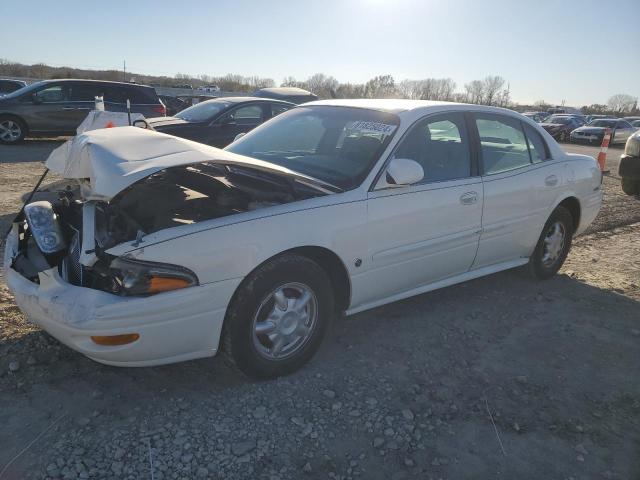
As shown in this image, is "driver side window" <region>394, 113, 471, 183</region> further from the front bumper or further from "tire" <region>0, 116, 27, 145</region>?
"tire" <region>0, 116, 27, 145</region>

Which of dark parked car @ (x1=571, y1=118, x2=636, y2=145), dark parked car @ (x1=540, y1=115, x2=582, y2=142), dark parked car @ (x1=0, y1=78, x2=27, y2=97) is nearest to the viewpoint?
dark parked car @ (x1=0, y1=78, x2=27, y2=97)

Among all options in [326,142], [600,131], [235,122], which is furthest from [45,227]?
[600,131]

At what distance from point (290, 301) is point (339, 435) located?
78 centimetres

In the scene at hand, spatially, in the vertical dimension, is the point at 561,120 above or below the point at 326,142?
above

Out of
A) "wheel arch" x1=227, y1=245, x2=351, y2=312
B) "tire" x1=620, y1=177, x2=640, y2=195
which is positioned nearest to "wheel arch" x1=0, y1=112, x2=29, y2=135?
"wheel arch" x1=227, y1=245, x2=351, y2=312

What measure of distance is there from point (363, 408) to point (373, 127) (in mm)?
1900

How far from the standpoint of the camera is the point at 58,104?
12.6 metres

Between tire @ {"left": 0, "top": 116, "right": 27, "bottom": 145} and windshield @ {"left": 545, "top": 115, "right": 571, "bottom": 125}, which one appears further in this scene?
windshield @ {"left": 545, "top": 115, "right": 571, "bottom": 125}

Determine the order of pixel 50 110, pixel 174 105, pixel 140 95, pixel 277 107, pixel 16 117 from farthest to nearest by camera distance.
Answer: pixel 174 105 → pixel 140 95 → pixel 50 110 → pixel 16 117 → pixel 277 107

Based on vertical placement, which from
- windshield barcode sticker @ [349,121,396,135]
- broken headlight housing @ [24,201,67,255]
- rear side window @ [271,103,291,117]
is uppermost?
rear side window @ [271,103,291,117]

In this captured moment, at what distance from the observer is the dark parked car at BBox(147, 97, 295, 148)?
910cm

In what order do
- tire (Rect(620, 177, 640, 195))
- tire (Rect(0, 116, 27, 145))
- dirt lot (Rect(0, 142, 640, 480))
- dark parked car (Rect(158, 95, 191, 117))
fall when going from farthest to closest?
1. dark parked car (Rect(158, 95, 191, 117))
2. tire (Rect(0, 116, 27, 145))
3. tire (Rect(620, 177, 640, 195))
4. dirt lot (Rect(0, 142, 640, 480))

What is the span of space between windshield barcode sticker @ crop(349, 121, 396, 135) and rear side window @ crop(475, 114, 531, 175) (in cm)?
91

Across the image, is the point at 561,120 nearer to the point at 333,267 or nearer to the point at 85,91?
the point at 85,91
